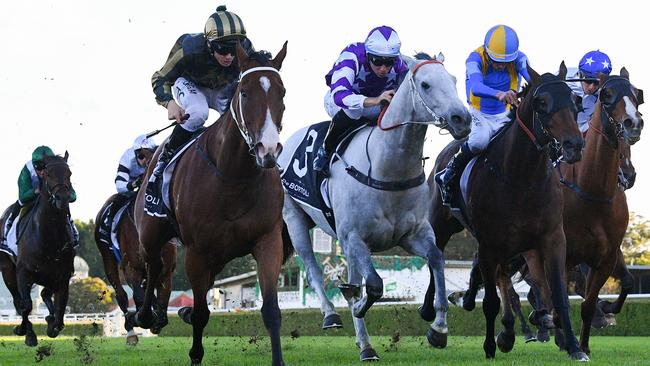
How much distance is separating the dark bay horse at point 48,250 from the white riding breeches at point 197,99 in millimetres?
5316

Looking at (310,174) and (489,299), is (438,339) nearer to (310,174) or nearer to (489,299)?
(489,299)

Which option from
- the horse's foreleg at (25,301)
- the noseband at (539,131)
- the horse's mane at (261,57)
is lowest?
the horse's foreleg at (25,301)

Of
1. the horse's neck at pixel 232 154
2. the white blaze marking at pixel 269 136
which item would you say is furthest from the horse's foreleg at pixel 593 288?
the white blaze marking at pixel 269 136

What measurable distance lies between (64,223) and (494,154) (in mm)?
7955

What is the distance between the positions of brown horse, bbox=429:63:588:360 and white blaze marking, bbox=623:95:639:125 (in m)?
1.11

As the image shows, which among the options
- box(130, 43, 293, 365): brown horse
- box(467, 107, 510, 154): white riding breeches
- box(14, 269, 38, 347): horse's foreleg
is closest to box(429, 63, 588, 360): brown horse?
box(467, 107, 510, 154): white riding breeches

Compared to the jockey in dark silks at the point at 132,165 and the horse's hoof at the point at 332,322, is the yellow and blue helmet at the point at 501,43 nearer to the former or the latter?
the horse's hoof at the point at 332,322

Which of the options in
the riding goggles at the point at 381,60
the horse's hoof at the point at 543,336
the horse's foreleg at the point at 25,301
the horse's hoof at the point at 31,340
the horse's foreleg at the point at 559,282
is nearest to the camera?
the horse's foreleg at the point at 559,282

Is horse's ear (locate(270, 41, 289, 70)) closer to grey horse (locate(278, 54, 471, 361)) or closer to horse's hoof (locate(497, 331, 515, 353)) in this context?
grey horse (locate(278, 54, 471, 361))

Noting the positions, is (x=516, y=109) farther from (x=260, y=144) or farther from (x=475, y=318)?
(x=475, y=318)

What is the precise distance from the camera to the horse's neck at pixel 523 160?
9.29 meters

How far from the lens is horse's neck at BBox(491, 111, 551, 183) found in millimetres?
9289

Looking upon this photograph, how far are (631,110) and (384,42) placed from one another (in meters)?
2.46

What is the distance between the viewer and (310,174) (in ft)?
34.8
